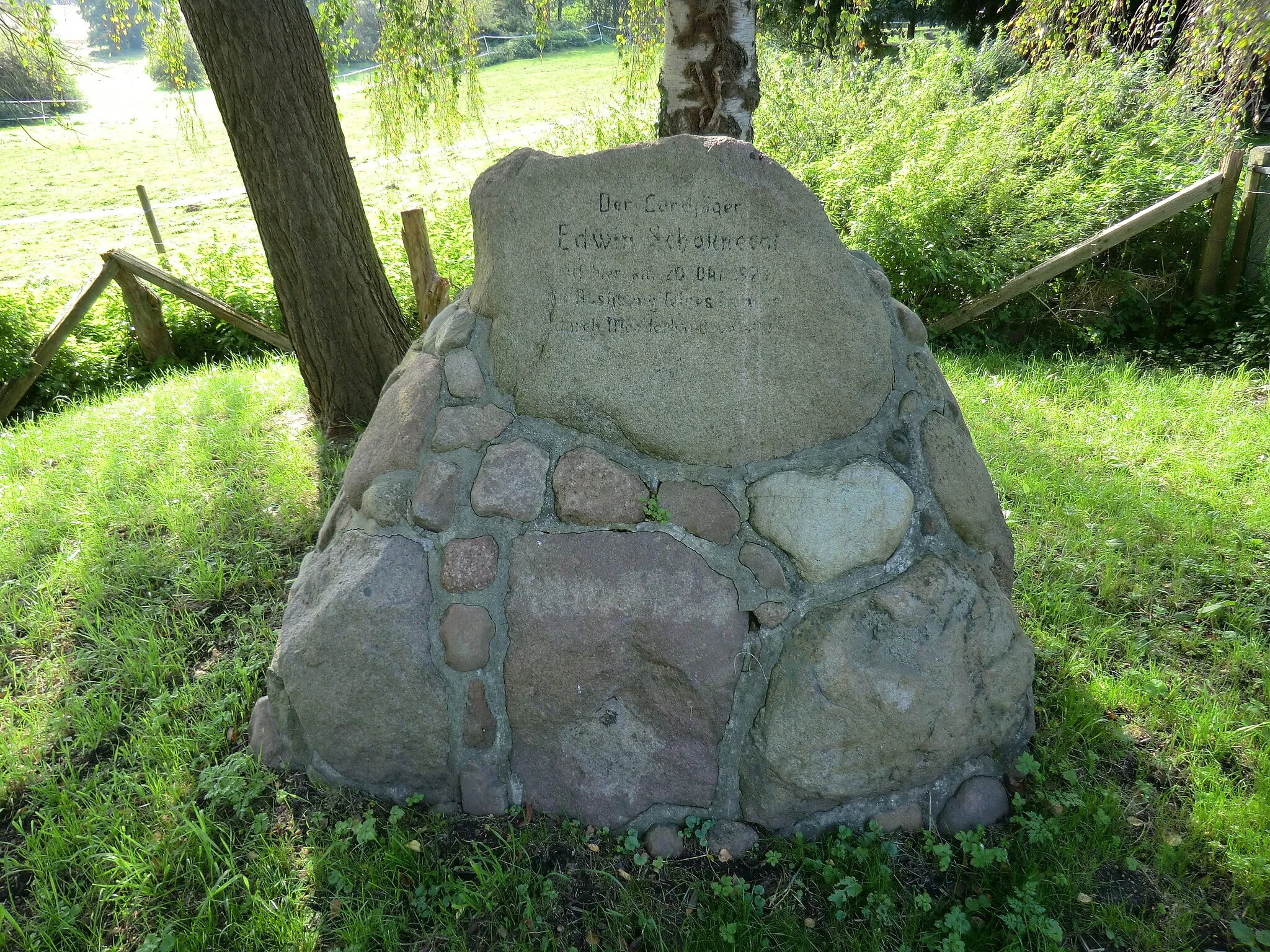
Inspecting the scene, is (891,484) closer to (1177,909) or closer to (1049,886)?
(1049,886)

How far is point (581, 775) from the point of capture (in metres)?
2.15

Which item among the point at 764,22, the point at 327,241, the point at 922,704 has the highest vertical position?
the point at 764,22

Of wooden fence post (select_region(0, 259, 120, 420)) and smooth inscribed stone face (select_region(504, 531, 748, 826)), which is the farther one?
wooden fence post (select_region(0, 259, 120, 420))

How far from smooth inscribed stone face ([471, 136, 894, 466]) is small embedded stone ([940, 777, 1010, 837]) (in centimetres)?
102

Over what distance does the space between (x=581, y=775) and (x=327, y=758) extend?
2.40 ft

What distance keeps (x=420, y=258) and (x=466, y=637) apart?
3.50 metres

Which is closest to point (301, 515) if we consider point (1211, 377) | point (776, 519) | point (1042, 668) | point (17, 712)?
point (17, 712)

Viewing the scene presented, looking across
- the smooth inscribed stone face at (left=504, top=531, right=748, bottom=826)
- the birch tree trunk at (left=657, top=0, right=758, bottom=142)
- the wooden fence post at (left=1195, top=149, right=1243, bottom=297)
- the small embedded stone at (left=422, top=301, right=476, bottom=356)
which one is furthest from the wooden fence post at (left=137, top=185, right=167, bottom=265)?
the wooden fence post at (left=1195, top=149, right=1243, bottom=297)

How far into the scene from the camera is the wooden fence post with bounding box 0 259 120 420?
5.99m

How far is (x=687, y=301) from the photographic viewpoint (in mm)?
2160

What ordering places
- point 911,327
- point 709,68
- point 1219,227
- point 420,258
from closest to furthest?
point 911,327 → point 709,68 → point 420,258 → point 1219,227

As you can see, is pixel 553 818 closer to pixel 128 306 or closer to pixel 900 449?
pixel 900 449

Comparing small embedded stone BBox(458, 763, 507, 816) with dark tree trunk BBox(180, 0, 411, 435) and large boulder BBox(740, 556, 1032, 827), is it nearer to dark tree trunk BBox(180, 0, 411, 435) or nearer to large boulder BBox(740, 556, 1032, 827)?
large boulder BBox(740, 556, 1032, 827)

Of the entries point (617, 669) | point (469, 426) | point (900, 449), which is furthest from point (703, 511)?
point (469, 426)
